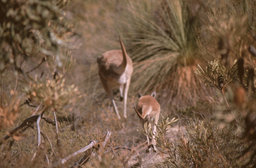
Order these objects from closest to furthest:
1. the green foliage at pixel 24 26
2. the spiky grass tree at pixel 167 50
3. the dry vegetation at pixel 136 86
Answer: the green foliage at pixel 24 26 < the dry vegetation at pixel 136 86 < the spiky grass tree at pixel 167 50

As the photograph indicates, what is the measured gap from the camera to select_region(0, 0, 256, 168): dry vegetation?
2.50 m

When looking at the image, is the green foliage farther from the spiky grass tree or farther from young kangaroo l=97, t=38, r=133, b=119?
the spiky grass tree

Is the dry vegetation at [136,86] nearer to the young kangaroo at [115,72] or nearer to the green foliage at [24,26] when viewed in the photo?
the green foliage at [24,26]

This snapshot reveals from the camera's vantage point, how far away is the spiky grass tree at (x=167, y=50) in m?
6.57

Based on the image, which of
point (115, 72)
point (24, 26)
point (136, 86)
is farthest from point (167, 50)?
point (24, 26)

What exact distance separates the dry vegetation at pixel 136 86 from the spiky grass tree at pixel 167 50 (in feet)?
0.07

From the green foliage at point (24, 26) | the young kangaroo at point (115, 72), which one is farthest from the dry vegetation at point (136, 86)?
the young kangaroo at point (115, 72)

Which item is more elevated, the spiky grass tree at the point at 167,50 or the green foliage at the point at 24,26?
the green foliage at the point at 24,26

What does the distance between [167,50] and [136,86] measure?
998 millimetres

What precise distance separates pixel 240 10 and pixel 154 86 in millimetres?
2511

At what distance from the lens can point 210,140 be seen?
3359 millimetres

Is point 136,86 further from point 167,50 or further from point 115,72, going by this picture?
point 167,50

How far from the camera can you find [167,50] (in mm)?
7039

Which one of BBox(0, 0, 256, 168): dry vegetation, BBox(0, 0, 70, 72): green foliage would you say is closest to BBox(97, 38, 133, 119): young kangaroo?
BBox(0, 0, 256, 168): dry vegetation
